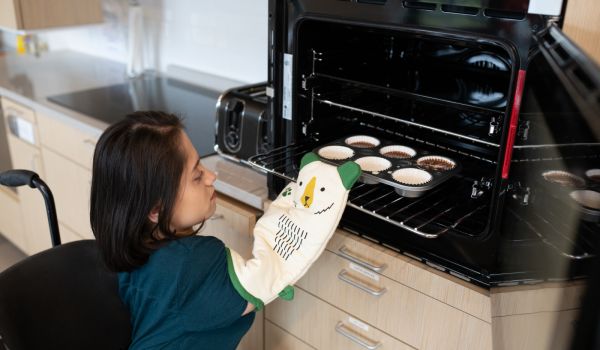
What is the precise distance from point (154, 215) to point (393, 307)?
0.55 metres

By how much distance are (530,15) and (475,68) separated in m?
0.43

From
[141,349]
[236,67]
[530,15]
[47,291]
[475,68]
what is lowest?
[141,349]

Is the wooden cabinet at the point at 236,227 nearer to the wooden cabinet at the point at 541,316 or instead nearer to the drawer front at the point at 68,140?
the drawer front at the point at 68,140

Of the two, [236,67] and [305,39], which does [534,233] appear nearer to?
[305,39]

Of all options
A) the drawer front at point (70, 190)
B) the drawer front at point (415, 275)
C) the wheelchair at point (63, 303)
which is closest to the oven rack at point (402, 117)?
the drawer front at point (415, 275)

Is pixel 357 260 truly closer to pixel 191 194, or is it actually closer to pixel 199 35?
pixel 191 194

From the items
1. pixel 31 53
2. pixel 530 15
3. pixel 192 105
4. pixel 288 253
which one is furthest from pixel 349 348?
pixel 31 53

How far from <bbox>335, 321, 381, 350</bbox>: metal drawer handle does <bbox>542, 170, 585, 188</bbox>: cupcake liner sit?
0.77 metres

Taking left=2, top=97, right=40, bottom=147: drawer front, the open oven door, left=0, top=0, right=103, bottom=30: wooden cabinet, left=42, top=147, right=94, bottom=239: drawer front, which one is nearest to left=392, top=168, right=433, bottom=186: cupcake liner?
the open oven door

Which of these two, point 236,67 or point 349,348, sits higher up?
point 236,67

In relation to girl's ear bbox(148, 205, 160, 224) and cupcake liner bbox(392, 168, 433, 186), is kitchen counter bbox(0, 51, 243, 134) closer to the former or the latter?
girl's ear bbox(148, 205, 160, 224)

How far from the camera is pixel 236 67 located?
2166mm

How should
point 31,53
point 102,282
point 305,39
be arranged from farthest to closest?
point 31,53 < point 305,39 < point 102,282

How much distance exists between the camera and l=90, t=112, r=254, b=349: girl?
38.2 inches
